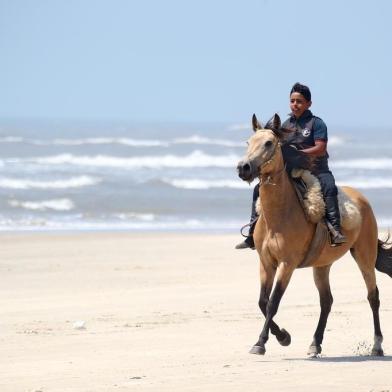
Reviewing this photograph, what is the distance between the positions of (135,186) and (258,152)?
25074mm

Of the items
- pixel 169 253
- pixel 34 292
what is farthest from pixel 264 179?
pixel 169 253

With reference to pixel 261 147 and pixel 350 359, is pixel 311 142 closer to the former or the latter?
pixel 261 147

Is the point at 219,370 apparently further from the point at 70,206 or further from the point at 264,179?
the point at 70,206

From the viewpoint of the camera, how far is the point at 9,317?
11.7m

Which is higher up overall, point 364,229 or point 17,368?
point 364,229

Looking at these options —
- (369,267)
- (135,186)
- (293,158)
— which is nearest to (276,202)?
(293,158)

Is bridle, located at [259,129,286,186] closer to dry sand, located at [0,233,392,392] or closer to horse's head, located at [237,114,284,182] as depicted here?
horse's head, located at [237,114,284,182]

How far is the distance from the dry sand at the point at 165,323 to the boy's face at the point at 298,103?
2.00m

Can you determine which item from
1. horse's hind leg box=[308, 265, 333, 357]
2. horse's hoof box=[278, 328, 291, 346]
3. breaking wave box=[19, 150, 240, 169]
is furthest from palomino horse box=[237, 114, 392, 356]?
breaking wave box=[19, 150, 240, 169]

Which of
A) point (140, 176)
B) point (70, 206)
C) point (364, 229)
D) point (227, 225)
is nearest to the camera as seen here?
point (364, 229)

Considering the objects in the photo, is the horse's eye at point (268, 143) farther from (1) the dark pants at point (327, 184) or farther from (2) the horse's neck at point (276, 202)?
(1) the dark pants at point (327, 184)

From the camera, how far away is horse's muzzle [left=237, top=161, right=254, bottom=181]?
8.64m

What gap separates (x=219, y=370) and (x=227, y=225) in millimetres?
16052

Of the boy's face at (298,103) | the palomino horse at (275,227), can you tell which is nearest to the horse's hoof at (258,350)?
the palomino horse at (275,227)
